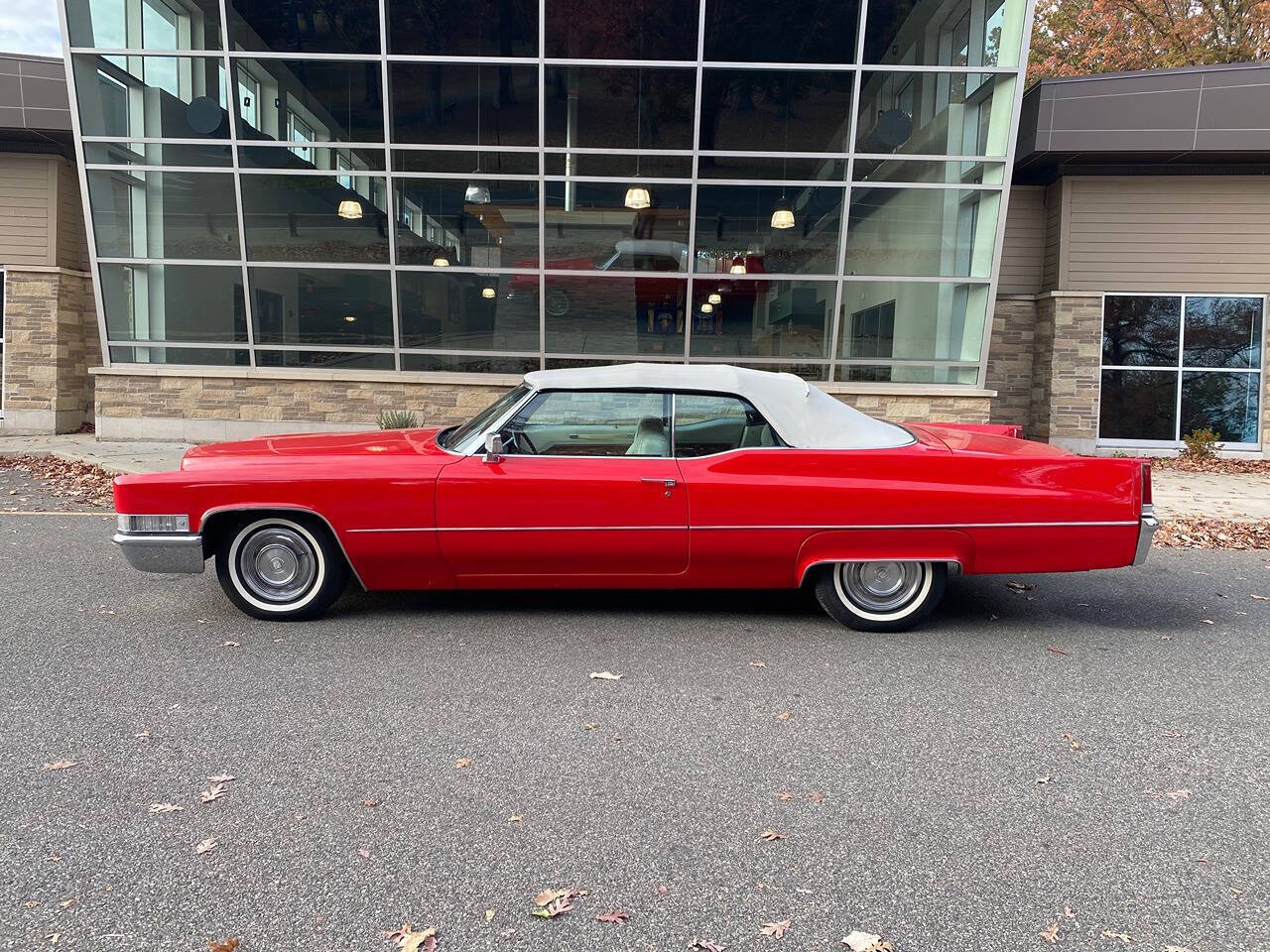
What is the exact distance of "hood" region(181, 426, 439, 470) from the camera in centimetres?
525

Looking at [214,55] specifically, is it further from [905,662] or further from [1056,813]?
[1056,813]

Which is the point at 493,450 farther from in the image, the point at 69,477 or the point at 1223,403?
the point at 1223,403

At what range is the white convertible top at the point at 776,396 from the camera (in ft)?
17.3

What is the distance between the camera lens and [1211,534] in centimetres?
843

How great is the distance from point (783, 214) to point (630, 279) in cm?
237

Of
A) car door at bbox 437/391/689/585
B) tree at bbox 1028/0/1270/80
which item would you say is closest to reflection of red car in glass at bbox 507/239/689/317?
car door at bbox 437/391/689/585

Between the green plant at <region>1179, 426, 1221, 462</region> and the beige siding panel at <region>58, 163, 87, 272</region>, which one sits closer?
the green plant at <region>1179, 426, 1221, 462</region>

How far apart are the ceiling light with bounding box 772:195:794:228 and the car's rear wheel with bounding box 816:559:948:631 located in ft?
30.4

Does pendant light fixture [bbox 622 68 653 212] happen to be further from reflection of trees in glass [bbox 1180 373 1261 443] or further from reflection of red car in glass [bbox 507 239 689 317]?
reflection of trees in glass [bbox 1180 373 1261 443]

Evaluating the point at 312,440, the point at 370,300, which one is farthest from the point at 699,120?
the point at 312,440

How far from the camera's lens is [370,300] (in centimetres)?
1387

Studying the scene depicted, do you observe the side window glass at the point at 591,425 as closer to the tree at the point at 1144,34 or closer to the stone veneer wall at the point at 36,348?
the stone veneer wall at the point at 36,348

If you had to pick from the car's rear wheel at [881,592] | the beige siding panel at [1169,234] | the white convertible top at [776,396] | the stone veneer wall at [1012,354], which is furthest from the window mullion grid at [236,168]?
the beige siding panel at [1169,234]

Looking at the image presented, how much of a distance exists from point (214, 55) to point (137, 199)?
2416 millimetres
